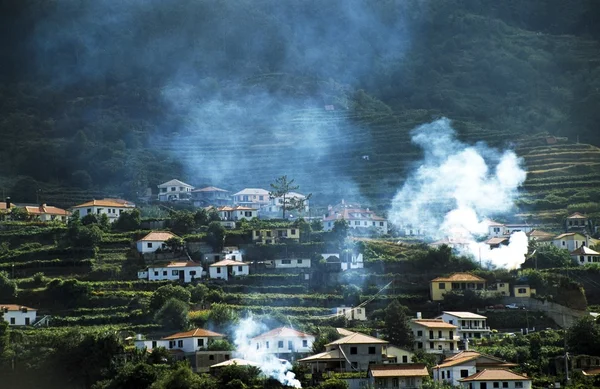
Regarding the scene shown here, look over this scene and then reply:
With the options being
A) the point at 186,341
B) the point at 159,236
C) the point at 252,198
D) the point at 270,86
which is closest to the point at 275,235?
the point at 159,236

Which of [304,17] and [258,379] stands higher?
[304,17]

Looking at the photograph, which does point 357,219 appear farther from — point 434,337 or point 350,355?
point 350,355

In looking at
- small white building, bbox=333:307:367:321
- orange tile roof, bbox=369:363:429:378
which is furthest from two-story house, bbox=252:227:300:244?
orange tile roof, bbox=369:363:429:378

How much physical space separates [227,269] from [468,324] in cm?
1398

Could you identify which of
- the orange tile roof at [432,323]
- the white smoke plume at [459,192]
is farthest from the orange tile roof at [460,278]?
the orange tile roof at [432,323]

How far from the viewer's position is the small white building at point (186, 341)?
198ft

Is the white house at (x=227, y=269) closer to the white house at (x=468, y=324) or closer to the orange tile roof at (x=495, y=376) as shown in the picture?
the white house at (x=468, y=324)

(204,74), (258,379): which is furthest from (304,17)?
(258,379)

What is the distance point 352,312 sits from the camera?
6669cm

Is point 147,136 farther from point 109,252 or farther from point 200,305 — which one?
point 200,305

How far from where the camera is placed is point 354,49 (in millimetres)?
137250

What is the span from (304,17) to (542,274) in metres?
77.7

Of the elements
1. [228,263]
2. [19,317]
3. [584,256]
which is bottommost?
[19,317]

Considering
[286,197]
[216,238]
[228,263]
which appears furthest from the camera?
[286,197]
